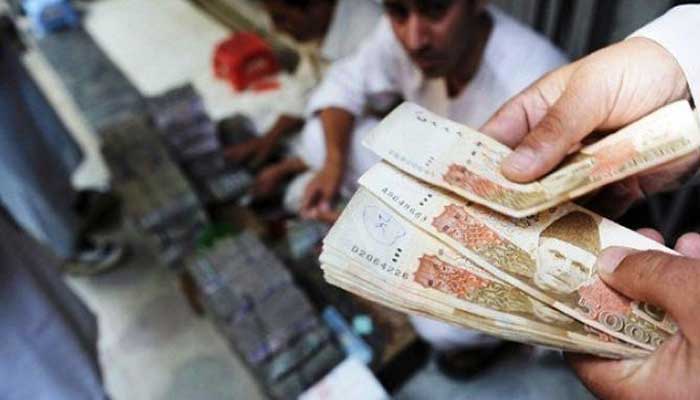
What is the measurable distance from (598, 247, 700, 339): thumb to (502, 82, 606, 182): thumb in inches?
6.1

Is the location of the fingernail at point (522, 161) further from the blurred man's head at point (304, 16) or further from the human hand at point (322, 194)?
the blurred man's head at point (304, 16)

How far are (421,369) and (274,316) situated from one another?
50cm

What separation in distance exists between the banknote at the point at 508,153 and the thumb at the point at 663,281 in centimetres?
11

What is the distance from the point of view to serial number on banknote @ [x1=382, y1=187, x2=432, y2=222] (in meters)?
0.76

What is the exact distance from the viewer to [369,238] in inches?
28.9

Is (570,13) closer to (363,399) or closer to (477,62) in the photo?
(477,62)

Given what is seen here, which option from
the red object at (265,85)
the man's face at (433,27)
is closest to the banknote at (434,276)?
the man's face at (433,27)

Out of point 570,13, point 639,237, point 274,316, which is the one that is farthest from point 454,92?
point 639,237

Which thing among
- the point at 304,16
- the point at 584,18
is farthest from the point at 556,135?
the point at 304,16

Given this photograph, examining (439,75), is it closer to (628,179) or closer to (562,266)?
(628,179)

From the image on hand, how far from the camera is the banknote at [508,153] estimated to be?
75 cm

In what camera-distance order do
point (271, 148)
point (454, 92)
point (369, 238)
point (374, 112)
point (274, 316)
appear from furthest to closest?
1. point (271, 148)
2. point (374, 112)
3. point (454, 92)
4. point (274, 316)
5. point (369, 238)

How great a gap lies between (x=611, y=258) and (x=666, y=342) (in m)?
0.12

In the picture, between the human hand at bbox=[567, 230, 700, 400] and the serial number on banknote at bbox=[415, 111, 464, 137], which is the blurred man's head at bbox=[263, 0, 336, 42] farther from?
the human hand at bbox=[567, 230, 700, 400]
